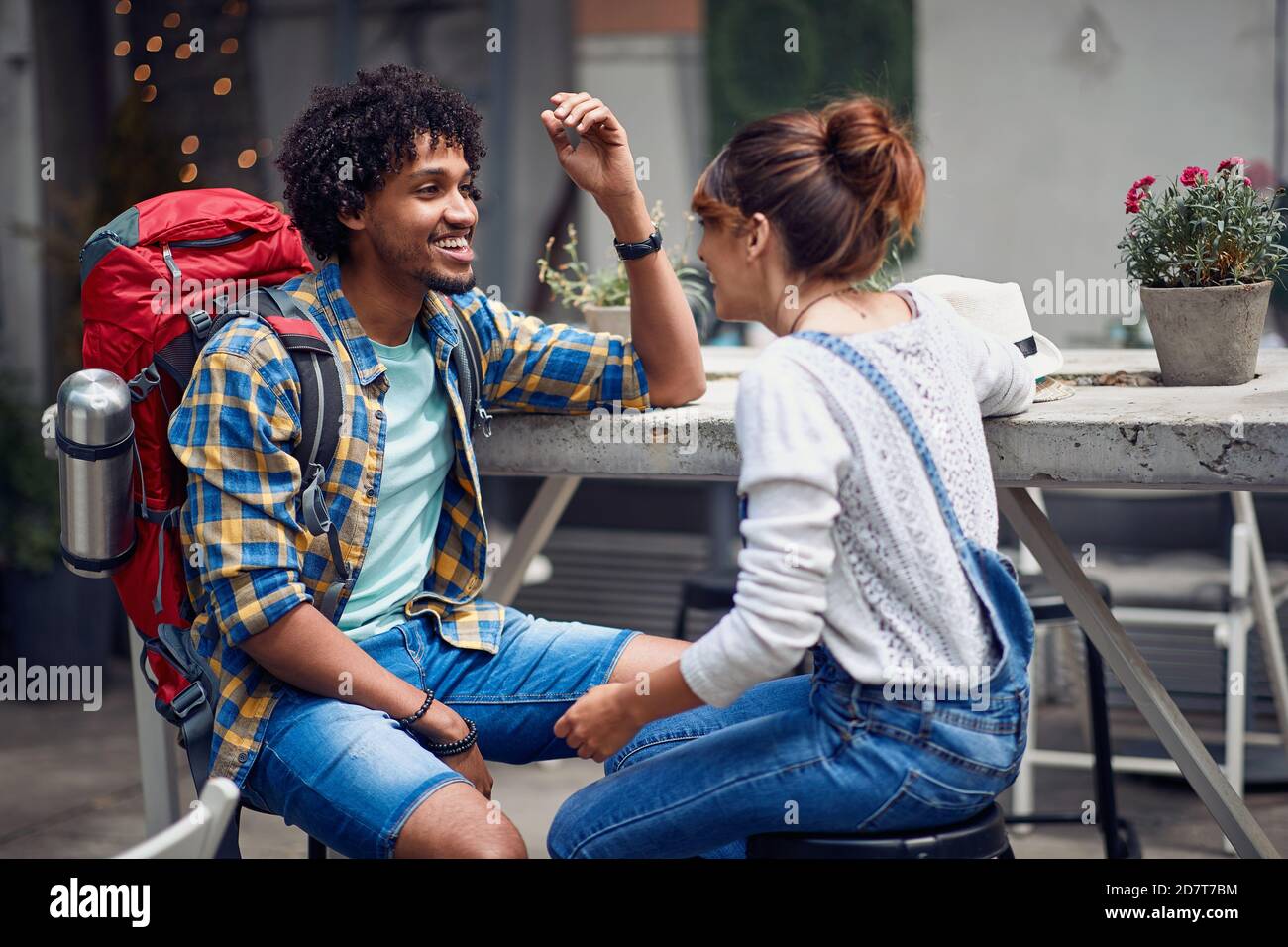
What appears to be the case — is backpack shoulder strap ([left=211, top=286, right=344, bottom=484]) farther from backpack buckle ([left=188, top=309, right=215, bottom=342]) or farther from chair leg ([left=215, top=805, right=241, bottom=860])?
chair leg ([left=215, top=805, right=241, bottom=860])

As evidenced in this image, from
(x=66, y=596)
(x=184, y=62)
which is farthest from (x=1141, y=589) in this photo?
(x=184, y=62)

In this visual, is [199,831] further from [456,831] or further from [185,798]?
[185,798]

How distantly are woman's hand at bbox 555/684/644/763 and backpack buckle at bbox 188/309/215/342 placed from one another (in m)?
0.81

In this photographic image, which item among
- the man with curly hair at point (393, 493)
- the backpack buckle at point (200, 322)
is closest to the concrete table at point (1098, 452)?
the man with curly hair at point (393, 493)

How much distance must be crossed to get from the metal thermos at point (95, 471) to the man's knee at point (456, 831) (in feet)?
2.21

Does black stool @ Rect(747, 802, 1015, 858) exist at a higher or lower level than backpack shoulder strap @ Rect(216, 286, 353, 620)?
lower

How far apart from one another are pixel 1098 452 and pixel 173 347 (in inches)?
53.6

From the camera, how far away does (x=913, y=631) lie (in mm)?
1770

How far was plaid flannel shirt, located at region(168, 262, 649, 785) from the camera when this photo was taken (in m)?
2.06

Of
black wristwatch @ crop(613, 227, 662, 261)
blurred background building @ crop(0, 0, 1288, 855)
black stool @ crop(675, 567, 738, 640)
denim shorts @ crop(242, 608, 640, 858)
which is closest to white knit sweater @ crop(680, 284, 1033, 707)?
denim shorts @ crop(242, 608, 640, 858)

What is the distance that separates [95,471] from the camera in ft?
7.19

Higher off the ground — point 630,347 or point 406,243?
point 406,243
